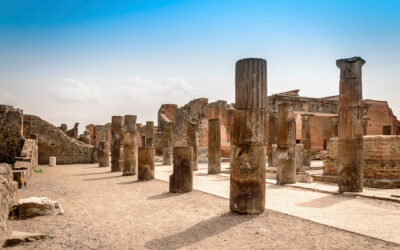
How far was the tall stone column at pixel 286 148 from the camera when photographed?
35.0 ft

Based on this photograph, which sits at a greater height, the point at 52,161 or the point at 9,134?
the point at 9,134

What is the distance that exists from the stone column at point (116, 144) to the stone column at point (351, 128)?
33.0 feet

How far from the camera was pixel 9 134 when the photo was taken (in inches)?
607

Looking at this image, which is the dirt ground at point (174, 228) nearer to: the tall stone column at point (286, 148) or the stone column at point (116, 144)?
the tall stone column at point (286, 148)

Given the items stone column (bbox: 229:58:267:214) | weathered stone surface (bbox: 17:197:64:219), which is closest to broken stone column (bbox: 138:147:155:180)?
weathered stone surface (bbox: 17:197:64:219)

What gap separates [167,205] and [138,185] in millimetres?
3564

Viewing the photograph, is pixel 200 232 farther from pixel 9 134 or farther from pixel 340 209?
pixel 9 134

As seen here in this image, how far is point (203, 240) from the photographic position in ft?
14.9

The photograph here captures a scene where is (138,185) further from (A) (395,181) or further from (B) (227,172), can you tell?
(A) (395,181)

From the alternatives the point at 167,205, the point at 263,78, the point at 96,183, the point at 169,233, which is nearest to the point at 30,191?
the point at 96,183

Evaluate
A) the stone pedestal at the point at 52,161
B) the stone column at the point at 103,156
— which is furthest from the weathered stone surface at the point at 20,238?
the stone pedestal at the point at 52,161

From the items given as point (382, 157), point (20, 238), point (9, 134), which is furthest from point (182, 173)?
point (9, 134)

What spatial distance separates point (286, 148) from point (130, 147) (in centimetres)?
676

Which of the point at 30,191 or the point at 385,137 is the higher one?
the point at 385,137
